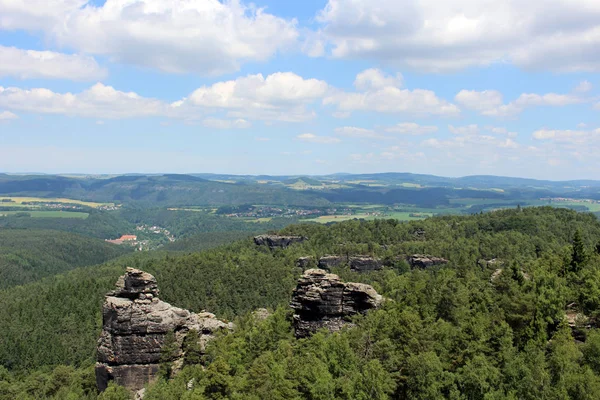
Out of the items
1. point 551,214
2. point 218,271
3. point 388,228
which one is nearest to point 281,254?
point 218,271

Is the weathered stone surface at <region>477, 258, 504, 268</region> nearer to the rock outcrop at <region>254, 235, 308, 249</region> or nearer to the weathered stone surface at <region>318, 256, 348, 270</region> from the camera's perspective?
the weathered stone surface at <region>318, 256, 348, 270</region>

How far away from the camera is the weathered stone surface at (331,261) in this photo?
11631 centimetres

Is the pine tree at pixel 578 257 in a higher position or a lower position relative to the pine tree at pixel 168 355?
higher

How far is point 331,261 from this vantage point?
384ft

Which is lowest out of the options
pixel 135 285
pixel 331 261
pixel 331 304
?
pixel 331 261

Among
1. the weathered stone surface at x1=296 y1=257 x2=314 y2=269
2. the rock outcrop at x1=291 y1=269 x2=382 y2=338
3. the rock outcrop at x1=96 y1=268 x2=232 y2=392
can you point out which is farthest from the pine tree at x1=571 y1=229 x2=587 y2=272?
the weathered stone surface at x1=296 y1=257 x2=314 y2=269

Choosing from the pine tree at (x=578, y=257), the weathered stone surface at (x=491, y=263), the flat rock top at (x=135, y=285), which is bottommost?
the weathered stone surface at (x=491, y=263)

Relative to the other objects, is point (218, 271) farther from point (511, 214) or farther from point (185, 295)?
point (511, 214)

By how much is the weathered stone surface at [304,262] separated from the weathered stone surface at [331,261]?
2.78 metres

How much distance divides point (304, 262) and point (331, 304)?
Result: 203 feet

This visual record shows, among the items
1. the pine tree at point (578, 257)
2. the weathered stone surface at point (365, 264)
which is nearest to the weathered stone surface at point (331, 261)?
the weathered stone surface at point (365, 264)

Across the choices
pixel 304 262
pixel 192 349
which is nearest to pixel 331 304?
pixel 192 349

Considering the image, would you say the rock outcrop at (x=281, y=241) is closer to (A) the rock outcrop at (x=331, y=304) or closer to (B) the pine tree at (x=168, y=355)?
(A) the rock outcrop at (x=331, y=304)

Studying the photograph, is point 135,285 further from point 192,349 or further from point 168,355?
point 192,349
